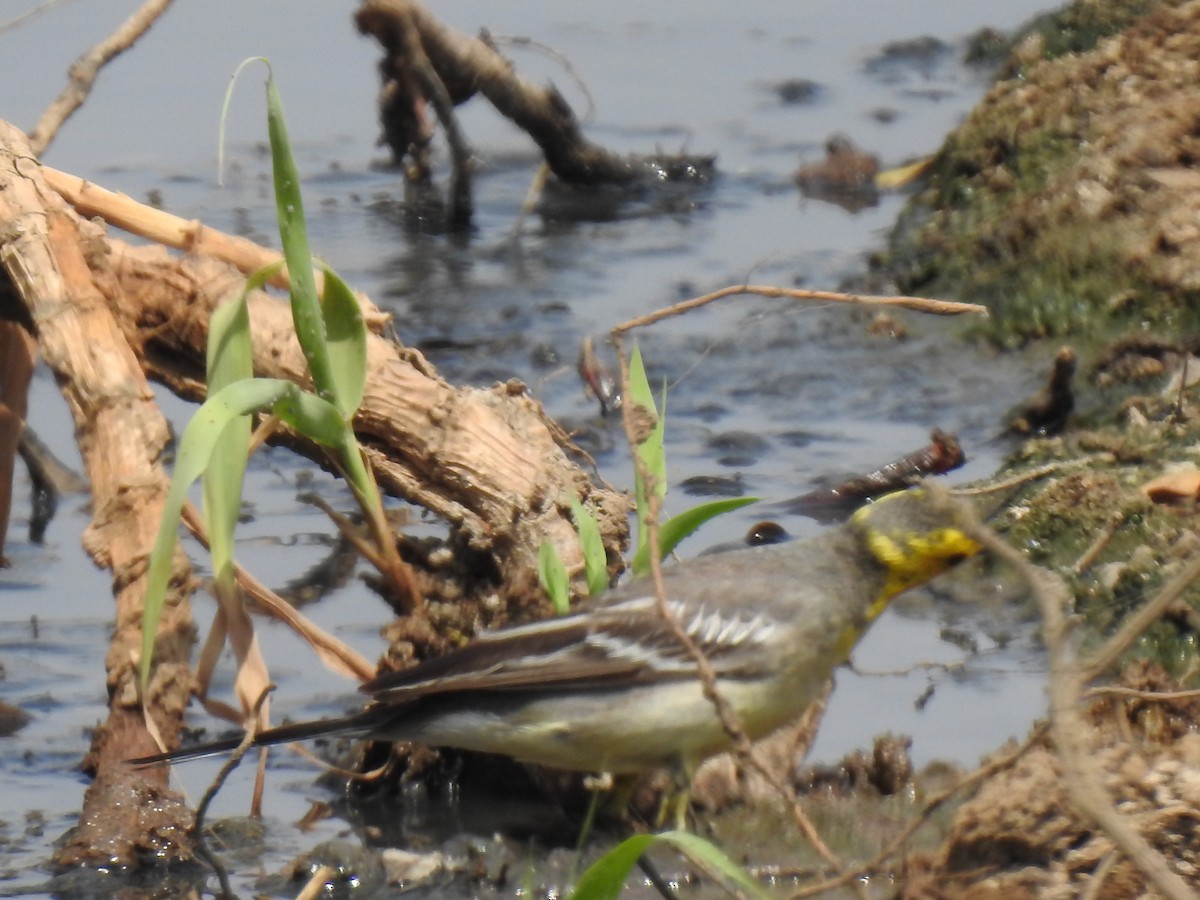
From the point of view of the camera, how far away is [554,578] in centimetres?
480

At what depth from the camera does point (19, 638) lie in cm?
586

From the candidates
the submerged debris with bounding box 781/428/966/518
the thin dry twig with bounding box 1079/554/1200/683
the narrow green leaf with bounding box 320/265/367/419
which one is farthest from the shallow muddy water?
the thin dry twig with bounding box 1079/554/1200/683

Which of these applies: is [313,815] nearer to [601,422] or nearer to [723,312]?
[601,422]

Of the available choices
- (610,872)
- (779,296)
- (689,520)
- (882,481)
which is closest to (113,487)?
(689,520)

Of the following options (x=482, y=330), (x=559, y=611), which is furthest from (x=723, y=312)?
(x=559, y=611)

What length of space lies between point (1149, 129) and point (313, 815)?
5066mm

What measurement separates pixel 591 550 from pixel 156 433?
3.52 feet

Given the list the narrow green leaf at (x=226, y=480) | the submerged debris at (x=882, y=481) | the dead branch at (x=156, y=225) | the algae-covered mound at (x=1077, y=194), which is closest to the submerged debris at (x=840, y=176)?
the algae-covered mound at (x=1077, y=194)

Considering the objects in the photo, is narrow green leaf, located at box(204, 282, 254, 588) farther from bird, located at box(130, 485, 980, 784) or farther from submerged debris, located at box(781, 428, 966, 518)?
submerged debris, located at box(781, 428, 966, 518)

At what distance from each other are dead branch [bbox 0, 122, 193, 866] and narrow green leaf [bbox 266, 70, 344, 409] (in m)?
0.45

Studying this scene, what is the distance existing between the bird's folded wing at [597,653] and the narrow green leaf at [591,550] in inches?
8.2

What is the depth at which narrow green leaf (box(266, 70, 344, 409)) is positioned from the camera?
4.45 m

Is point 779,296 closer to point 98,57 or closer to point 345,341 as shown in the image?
point 345,341

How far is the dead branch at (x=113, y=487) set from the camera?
4.48m
